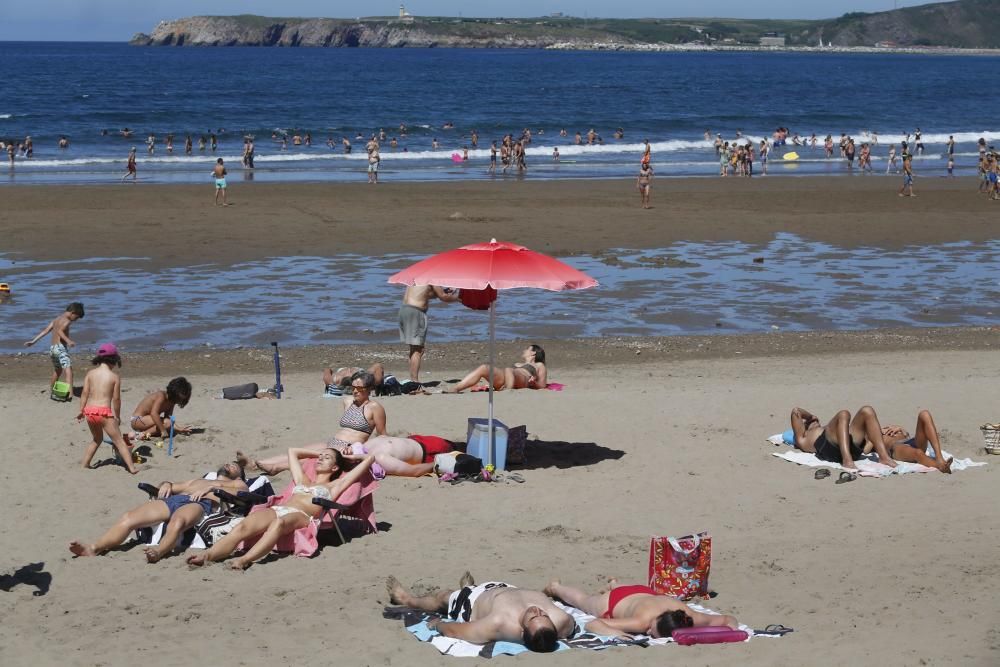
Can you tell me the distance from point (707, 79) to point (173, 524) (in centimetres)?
11218

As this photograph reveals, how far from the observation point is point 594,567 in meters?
8.88

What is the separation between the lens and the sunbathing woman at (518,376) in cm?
1344

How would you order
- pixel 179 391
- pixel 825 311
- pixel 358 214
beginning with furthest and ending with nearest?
pixel 358 214, pixel 825 311, pixel 179 391

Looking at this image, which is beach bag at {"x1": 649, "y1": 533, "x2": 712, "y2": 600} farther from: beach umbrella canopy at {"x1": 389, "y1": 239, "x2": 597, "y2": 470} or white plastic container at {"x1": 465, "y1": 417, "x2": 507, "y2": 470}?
white plastic container at {"x1": 465, "y1": 417, "x2": 507, "y2": 470}

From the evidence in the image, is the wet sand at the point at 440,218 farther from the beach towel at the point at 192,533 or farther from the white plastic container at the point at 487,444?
the beach towel at the point at 192,533

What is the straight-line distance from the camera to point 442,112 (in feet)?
238

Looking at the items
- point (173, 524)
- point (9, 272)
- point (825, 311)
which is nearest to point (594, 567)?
point (173, 524)

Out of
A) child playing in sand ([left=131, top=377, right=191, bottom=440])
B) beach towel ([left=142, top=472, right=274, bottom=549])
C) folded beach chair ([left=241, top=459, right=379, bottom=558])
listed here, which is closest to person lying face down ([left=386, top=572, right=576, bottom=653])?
folded beach chair ([left=241, top=459, right=379, bottom=558])

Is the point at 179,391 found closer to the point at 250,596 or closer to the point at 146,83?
the point at 250,596

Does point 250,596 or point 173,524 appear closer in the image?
point 250,596

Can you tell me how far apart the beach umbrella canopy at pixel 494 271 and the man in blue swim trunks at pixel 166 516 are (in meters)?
2.38

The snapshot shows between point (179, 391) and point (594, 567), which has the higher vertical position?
point (179, 391)

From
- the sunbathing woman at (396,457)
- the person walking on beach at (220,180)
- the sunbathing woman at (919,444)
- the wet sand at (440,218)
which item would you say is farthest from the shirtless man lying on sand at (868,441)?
the person walking on beach at (220,180)

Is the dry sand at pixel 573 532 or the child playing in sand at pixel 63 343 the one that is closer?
the dry sand at pixel 573 532
